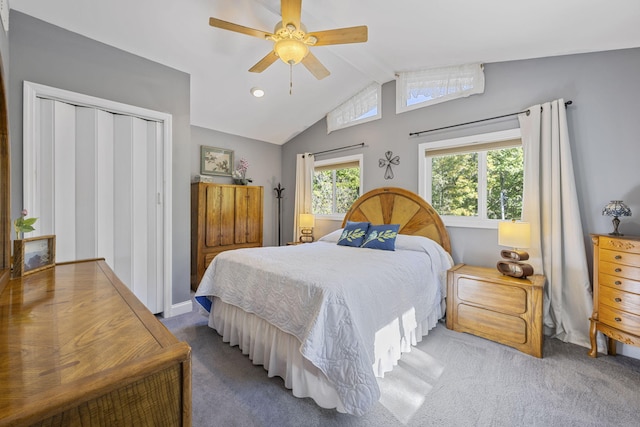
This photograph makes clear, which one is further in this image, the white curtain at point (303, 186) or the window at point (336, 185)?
the white curtain at point (303, 186)

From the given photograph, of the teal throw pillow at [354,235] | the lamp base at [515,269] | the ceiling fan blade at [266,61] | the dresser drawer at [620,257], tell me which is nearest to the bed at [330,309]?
the teal throw pillow at [354,235]

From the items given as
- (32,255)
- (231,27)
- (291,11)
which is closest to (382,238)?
(291,11)

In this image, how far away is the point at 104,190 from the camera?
104 inches

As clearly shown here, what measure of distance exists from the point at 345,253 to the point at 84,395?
2383mm

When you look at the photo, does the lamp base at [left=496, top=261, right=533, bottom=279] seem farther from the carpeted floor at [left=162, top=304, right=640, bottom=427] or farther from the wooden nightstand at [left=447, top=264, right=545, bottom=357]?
the carpeted floor at [left=162, top=304, right=640, bottom=427]

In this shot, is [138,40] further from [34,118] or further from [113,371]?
[113,371]

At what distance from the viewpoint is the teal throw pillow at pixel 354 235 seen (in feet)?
10.7

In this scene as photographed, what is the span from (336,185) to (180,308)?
2.93 metres

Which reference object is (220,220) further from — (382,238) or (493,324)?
(493,324)

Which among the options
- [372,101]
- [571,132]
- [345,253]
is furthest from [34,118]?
[571,132]

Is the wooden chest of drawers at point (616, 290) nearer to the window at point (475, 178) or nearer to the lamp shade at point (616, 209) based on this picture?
the lamp shade at point (616, 209)

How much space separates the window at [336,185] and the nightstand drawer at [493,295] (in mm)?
2068

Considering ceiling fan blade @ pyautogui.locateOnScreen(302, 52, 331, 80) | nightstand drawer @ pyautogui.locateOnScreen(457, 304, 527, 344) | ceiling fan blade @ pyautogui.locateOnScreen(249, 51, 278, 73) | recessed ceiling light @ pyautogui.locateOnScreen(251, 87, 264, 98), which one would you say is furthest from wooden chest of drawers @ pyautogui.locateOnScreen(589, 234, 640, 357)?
recessed ceiling light @ pyautogui.locateOnScreen(251, 87, 264, 98)

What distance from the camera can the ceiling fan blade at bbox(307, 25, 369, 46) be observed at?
2.04 meters
